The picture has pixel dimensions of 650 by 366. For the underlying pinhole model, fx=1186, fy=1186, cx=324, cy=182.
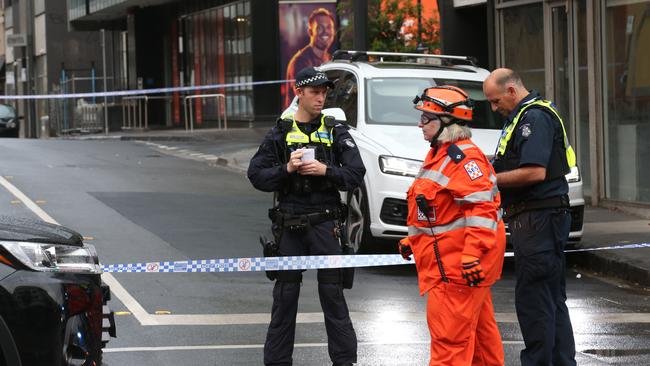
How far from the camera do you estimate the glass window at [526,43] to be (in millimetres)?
16500

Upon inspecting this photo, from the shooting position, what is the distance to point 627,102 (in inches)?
575

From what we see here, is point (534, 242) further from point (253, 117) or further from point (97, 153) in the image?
point (253, 117)

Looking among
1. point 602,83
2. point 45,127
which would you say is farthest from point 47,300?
point 45,127

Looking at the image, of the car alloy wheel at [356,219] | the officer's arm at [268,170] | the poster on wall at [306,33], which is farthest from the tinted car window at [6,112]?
the officer's arm at [268,170]

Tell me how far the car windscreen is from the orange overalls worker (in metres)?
5.72

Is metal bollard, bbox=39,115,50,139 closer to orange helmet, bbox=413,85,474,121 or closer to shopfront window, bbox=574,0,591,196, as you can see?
shopfront window, bbox=574,0,591,196

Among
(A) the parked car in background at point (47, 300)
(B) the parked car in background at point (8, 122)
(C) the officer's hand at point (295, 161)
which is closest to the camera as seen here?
(A) the parked car in background at point (47, 300)

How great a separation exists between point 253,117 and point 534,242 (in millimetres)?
26380

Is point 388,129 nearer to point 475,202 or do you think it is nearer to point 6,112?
point 475,202

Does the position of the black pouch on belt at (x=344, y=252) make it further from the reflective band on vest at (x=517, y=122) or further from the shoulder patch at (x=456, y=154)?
the shoulder patch at (x=456, y=154)

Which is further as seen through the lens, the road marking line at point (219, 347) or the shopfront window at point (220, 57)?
the shopfront window at point (220, 57)

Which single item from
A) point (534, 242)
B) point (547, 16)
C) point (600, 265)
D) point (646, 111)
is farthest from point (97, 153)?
point (534, 242)

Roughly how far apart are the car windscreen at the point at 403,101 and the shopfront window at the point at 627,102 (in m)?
2.87

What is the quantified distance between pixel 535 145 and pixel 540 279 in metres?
Result: 0.75
